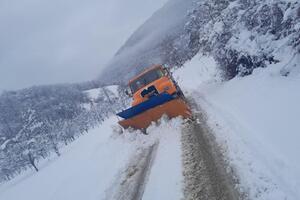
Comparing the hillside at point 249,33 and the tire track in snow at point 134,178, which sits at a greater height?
the hillside at point 249,33

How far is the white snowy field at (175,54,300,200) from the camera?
4.81 m

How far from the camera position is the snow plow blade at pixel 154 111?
35.1 ft

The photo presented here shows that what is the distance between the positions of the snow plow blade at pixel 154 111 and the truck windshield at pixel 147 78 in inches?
98.8

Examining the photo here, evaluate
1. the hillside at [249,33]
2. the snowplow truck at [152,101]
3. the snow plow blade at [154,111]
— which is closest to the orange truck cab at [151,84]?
the snowplow truck at [152,101]

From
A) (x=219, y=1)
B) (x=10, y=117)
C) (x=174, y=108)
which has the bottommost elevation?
(x=174, y=108)

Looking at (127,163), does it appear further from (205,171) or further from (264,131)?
(264,131)

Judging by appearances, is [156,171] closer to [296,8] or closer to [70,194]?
[70,194]

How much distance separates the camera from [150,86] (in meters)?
12.7

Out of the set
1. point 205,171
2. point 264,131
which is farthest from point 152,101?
point 205,171

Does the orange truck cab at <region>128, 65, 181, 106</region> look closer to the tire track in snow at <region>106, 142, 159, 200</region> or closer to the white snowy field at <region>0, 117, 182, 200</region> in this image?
the white snowy field at <region>0, 117, 182, 200</region>

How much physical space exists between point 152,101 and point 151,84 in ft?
8.35

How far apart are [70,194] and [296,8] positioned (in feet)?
31.3

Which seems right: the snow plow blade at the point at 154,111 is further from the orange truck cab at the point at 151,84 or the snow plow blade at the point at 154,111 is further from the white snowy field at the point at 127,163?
the orange truck cab at the point at 151,84

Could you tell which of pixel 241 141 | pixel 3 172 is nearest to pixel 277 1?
pixel 241 141
